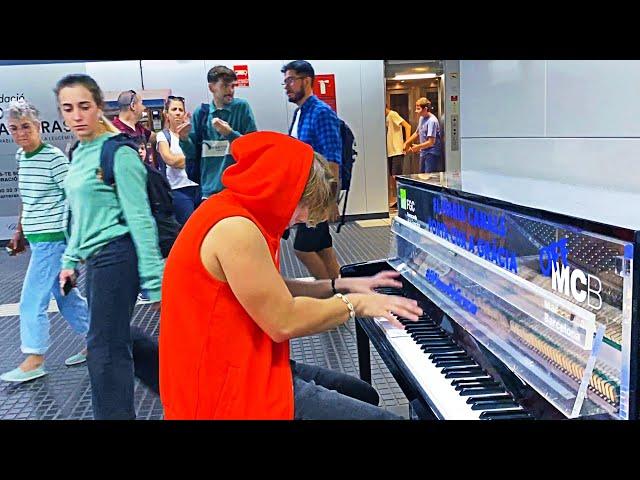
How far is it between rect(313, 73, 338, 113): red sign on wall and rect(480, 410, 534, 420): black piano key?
7387 millimetres

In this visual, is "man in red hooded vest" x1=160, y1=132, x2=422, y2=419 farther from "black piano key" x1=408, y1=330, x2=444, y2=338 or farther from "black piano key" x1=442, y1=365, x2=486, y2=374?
"black piano key" x1=408, y1=330, x2=444, y2=338

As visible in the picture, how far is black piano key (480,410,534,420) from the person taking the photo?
55.3 inches

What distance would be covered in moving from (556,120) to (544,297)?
0.75 metres

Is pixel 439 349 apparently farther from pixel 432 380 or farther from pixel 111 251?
pixel 111 251

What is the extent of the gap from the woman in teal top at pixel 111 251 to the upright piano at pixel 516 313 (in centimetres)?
122

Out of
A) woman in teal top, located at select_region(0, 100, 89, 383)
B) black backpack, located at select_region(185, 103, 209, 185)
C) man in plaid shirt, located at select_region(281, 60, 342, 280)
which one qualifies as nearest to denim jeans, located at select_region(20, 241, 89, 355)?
woman in teal top, located at select_region(0, 100, 89, 383)

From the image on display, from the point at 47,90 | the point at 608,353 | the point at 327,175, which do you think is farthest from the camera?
the point at 47,90

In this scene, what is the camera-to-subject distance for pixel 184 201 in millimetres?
5598

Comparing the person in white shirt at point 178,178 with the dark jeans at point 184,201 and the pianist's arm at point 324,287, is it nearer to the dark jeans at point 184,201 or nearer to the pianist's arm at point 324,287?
the dark jeans at point 184,201

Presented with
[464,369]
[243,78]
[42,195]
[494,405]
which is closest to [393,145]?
[243,78]

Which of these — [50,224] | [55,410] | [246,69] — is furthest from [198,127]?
[246,69]
